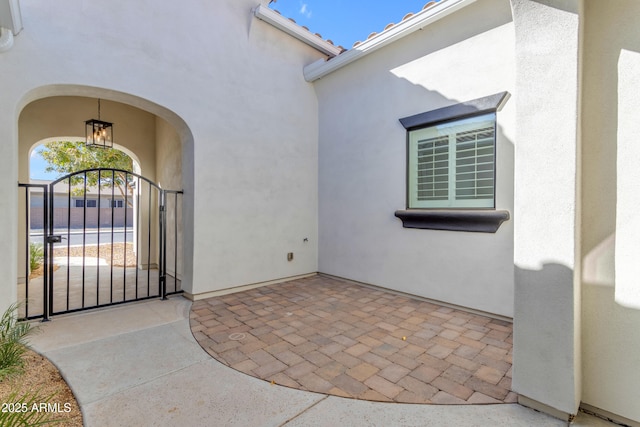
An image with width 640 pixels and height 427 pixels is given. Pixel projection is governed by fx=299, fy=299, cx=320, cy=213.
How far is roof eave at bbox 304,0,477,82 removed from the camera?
444cm

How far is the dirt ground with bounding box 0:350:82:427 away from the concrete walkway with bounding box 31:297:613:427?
0.06 meters

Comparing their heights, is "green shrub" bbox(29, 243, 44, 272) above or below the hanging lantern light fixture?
below

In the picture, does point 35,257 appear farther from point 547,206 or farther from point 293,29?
point 547,206

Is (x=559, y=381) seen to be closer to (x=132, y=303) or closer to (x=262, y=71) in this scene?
(x=132, y=303)

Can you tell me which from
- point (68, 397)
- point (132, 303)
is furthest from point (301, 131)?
point (68, 397)

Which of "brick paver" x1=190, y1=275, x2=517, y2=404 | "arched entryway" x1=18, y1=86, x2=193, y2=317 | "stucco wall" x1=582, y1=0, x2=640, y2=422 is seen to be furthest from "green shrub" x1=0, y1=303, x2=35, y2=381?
"stucco wall" x1=582, y1=0, x2=640, y2=422

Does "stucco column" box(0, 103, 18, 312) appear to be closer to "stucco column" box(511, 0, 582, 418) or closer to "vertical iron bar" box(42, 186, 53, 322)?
"vertical iron bar" box(42, 186, 53, 322)

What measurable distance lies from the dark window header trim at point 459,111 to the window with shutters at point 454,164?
0.10m

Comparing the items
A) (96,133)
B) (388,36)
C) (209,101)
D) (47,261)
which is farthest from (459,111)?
(96,133)

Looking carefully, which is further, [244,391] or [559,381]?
[244,391]

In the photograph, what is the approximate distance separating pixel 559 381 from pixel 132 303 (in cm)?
562

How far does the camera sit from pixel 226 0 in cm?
539

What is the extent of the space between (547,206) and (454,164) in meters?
2.61

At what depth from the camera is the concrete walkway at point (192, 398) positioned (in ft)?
7.36
